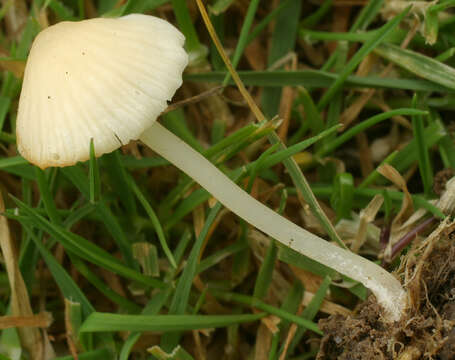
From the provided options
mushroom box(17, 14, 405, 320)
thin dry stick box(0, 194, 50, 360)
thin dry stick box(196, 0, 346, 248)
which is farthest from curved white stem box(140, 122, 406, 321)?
thin dry stick box(0, 194, 50, 360)

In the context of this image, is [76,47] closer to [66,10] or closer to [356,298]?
[66,10]

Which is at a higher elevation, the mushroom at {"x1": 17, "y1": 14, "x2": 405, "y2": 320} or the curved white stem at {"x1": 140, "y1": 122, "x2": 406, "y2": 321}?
the mushroom at {"x1": 17, "y1": 14, "x2": 405, "y2": 320}

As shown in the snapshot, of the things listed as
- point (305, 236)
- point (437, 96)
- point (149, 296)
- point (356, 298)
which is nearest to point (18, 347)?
point (149, 296)

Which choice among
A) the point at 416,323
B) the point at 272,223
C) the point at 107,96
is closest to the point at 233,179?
the point at 272,223

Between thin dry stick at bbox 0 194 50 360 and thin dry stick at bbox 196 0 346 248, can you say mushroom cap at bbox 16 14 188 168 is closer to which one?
thin dry stick at bbox 196 0 346 248

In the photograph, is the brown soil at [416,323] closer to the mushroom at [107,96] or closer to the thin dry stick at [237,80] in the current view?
the mushroom at [107,96]

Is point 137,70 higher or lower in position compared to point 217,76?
higher

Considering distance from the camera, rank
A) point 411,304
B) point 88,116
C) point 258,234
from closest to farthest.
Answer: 1. point 88,116
2. point 411,304
3. point 258,234
